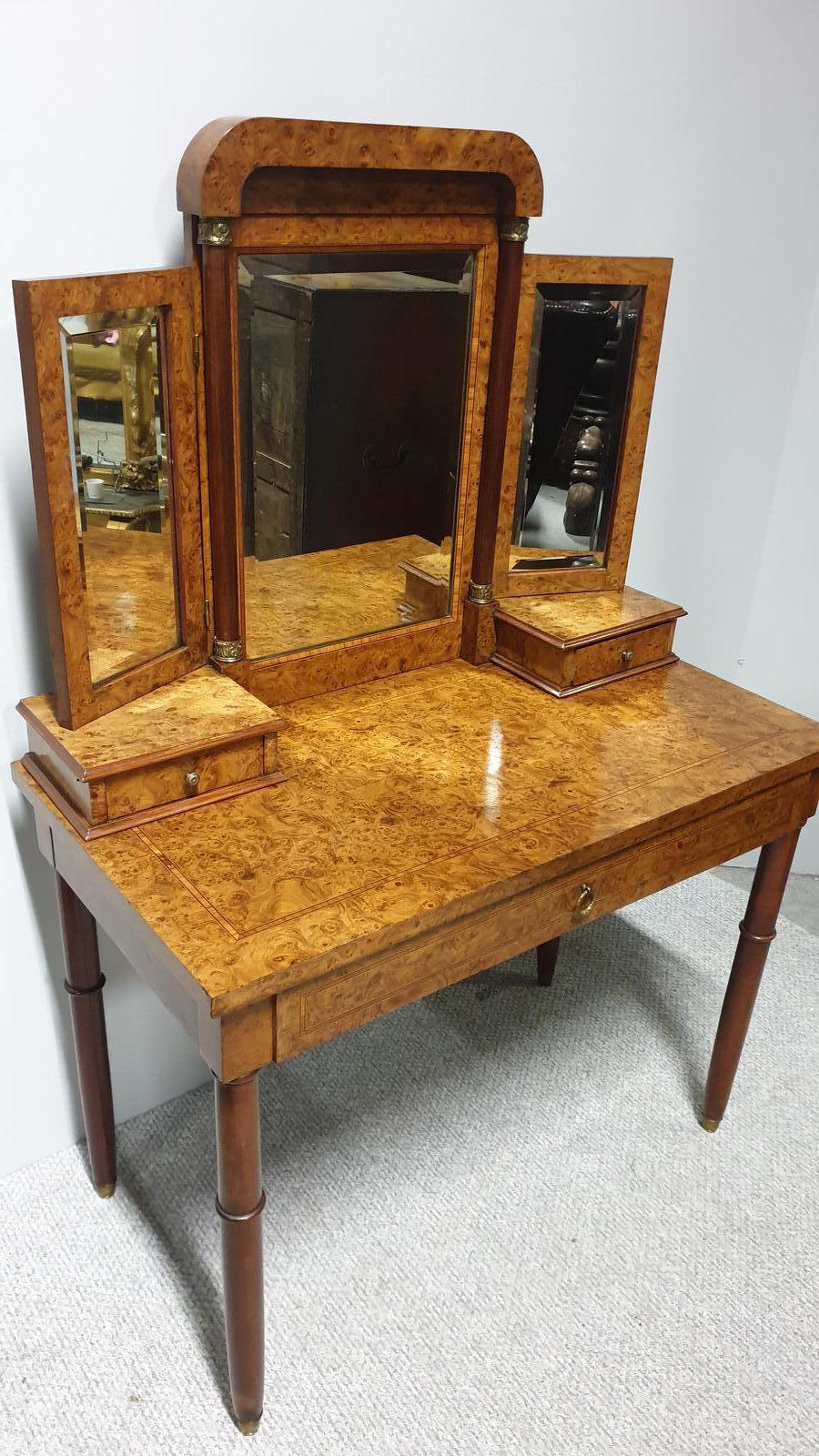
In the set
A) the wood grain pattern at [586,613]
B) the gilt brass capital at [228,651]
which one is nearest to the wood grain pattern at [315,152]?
the gilt brass capital at [228,651]

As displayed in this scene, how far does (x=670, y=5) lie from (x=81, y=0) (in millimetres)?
1116

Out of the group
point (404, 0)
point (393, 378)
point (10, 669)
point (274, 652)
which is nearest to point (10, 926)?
point (10, 669)

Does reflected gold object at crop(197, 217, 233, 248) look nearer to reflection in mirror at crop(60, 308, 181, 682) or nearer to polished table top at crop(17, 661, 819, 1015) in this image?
reflection in mirror at crop(60, 308, 181, 682)

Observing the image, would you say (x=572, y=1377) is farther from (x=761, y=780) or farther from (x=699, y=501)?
(x=699, y=501)

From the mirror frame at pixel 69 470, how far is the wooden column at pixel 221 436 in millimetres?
21

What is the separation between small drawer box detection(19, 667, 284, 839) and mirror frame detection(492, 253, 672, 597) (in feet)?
1.97

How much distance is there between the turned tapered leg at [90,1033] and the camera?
179 centimetres

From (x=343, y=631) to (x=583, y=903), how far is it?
0.56 metres

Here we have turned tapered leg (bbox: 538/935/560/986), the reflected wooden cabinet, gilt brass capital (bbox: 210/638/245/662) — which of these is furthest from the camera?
turned tapered leg (bbox: 538/935/560/986)

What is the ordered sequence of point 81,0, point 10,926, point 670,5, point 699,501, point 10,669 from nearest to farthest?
point 81,0
point 10,669
point 10,926
point 670,5
point 699,501

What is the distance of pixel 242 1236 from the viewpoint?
59.2 inches

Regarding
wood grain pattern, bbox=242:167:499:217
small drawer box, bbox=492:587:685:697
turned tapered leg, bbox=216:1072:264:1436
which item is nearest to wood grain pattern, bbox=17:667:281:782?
turned tapered leg, bbox=216:1072:264:1436

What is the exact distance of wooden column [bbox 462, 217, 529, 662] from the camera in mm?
1777

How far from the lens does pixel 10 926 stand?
75.0 inches
